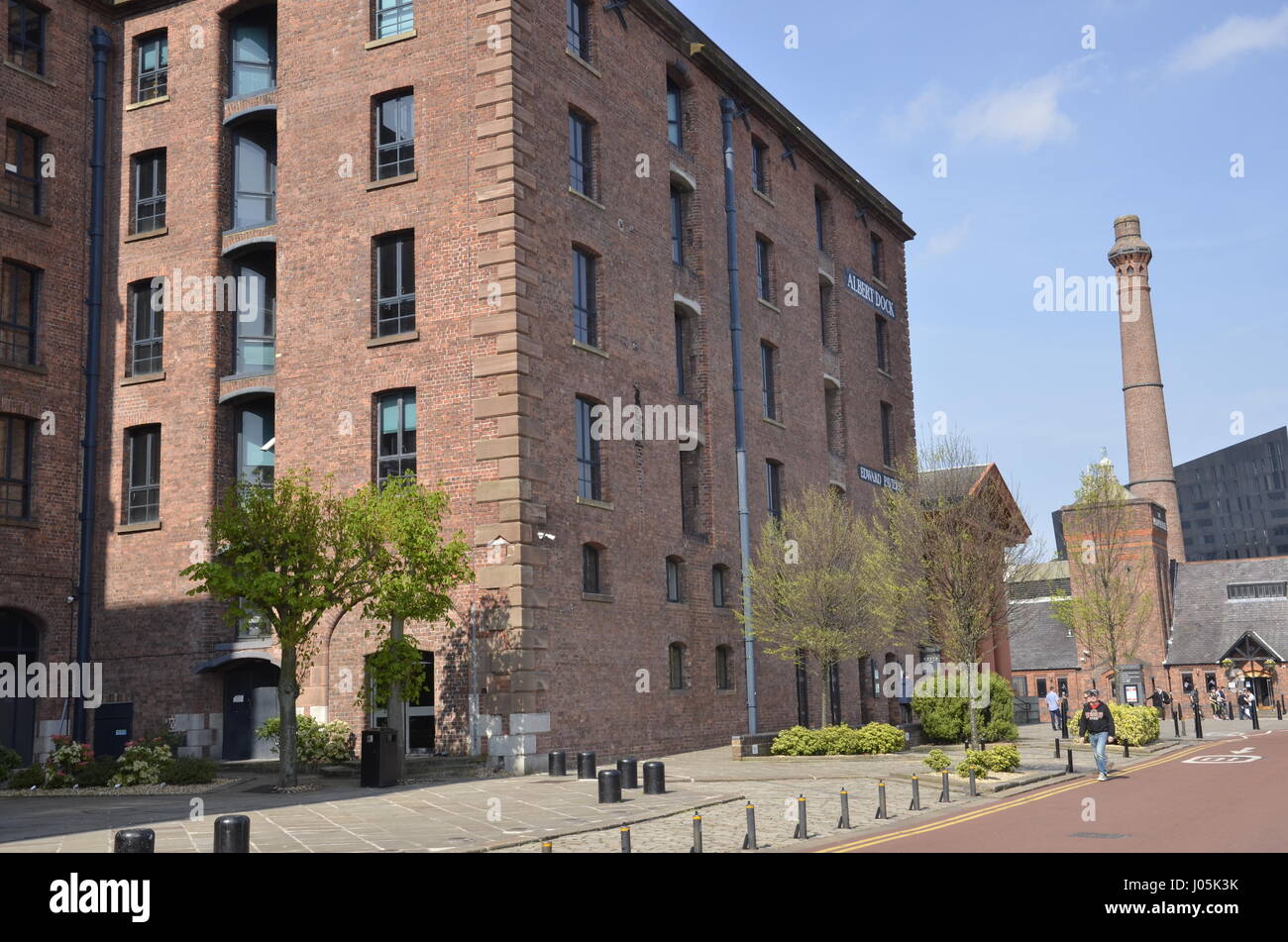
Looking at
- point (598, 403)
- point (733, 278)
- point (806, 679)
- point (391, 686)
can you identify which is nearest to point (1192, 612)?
point (806, 679)

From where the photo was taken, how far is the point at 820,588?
96.5ft

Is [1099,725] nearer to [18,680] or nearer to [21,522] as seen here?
[18,680]

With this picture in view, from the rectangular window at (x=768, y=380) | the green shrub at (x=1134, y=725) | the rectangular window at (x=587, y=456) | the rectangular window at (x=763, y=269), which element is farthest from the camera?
the rectangular window at (x=763, y=269)

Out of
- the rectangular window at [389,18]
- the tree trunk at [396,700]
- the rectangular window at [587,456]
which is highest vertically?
the rectangular window at [389,18]

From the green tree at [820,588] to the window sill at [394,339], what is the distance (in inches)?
429

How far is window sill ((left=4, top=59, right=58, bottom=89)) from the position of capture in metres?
28.4

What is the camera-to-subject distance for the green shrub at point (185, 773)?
22.6 m

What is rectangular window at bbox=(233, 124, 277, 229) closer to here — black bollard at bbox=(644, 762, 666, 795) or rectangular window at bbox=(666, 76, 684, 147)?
rectangular window at bbox=(666, 76, 684, 147)

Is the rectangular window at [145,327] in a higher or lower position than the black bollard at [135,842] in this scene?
higher

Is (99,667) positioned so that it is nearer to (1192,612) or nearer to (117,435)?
(117,435)

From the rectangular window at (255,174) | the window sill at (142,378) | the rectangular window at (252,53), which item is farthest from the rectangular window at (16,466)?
the rectangular window at (252,53)

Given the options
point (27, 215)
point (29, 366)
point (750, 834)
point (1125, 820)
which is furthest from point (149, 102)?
point (1125, 820)

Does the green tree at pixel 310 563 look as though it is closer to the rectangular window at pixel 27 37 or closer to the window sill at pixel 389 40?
the window sill at pixel 389 40
